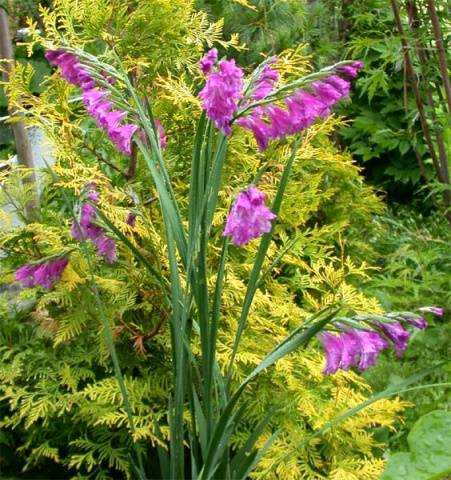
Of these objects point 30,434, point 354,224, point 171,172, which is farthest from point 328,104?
point 354,224

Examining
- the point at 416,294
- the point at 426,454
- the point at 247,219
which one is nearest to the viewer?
the point at 247,219

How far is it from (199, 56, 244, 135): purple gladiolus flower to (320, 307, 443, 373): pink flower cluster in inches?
17.6

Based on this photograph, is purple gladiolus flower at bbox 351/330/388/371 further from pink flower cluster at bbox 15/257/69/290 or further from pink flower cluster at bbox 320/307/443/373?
pink flower cluster at bbox 15/257/69/290

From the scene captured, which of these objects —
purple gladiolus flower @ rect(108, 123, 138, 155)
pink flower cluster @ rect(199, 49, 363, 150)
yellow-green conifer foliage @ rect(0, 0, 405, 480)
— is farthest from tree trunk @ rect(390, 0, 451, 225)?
purple gladiolus flower @ rect(108, 123, 138, 155)

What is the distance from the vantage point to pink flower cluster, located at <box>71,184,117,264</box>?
5.36 feet

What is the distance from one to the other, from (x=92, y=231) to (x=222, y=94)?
1.69 ft

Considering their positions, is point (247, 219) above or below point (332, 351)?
above

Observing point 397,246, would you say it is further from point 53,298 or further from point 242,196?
point 242,196

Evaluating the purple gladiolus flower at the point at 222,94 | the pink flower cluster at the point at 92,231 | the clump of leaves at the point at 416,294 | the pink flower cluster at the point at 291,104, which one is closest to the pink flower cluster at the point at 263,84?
the pink flower cluster at the point at 291,104

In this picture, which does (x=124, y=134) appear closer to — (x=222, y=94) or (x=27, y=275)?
(x=222, y=94)

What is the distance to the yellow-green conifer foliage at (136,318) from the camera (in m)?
2.07

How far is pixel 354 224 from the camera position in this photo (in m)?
3.25

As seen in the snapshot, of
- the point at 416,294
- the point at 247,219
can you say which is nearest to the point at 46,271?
the point at 247,219

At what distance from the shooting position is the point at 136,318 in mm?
2221
